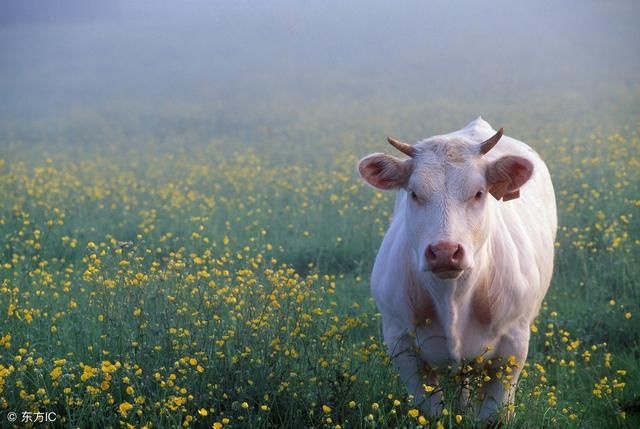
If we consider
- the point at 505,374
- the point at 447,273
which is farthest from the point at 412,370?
the point at 447,273

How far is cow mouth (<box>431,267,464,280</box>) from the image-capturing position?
421 centimetres

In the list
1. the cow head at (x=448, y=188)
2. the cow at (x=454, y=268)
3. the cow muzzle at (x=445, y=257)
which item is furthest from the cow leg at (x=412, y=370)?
the cow muzzle at (x=445, y=257)

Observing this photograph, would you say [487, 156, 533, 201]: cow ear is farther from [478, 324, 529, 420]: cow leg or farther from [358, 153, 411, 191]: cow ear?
[478, 324, 529, 420]: cow leg

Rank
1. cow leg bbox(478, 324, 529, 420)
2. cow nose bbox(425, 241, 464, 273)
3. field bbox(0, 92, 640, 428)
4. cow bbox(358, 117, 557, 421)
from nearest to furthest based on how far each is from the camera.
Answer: cow nose bbox(425, 241, 464, 273)
cow bbox(358, 117, 557, 421)
field bbox(0, 92, 640, 428)
cow leg bbox(478, 324, 529, 420)

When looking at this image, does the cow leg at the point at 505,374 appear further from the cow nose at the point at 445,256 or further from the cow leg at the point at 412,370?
the cow nose at the point at 445,256

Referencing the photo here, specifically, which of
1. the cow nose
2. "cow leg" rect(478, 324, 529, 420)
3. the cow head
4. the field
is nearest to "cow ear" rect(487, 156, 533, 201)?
the cow head

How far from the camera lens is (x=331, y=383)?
476 cm

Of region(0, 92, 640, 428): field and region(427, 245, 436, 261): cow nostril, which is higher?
region(427, 245, 436, 261): cow nostril

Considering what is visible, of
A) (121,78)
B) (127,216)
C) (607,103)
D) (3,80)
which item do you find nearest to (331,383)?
(127,216)

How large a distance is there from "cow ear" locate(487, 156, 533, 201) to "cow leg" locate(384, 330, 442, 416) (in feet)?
3.30

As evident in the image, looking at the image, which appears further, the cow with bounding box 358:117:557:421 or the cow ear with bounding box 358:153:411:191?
the cow ear with bounding box 358:153:411:191

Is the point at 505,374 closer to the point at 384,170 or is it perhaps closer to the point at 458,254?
the point at 458,254

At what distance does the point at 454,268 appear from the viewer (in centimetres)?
419

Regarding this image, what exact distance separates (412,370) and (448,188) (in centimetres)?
120
